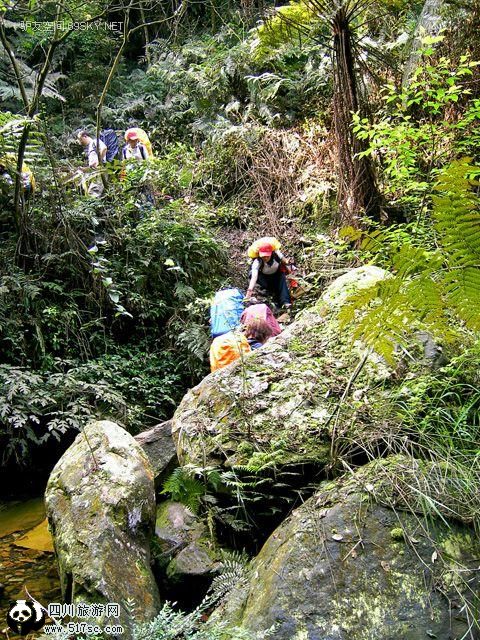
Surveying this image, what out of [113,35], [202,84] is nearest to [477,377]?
[202,84]

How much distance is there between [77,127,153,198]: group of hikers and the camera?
7418 millimetres

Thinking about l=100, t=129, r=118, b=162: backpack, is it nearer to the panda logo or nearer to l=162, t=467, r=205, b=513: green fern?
l=162, t=467, r=205, b=513: green fern

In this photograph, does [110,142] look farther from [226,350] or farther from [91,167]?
[226,350]

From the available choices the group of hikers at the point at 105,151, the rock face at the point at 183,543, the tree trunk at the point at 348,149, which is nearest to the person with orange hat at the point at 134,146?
the group of hikers at the point at 105,151

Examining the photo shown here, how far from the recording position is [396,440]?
10.1 feet

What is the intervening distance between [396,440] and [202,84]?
1022cm

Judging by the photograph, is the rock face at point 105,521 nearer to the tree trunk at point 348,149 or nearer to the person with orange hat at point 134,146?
the tree trunk at point 348,149

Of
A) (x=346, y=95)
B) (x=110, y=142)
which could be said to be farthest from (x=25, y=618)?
(x=110, y=142)

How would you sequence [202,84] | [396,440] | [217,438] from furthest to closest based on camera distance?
1. [202,84]
2. [217,438]
3. [396,440]

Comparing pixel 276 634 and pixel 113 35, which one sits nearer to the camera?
pixel 276 634

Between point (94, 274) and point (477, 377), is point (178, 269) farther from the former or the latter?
point (477, 377)

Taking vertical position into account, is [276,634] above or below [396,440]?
below

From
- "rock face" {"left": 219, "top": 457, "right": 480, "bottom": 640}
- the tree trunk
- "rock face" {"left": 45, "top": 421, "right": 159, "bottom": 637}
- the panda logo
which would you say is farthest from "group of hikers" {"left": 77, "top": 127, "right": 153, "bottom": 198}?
"rock face" {"left": 219, "top": 457, "right": 480, "bottom": 640}

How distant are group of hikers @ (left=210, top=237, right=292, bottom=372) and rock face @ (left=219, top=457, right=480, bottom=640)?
172 centimetres
